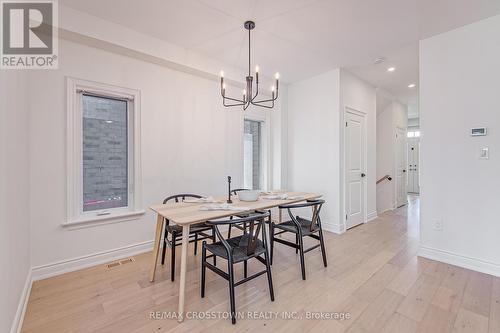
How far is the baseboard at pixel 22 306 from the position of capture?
1.51m

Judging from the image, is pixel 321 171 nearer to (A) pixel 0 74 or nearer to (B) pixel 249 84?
(B) pixel 249 84

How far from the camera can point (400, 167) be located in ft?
18.9

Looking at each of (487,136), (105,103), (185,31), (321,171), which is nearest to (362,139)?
(321,171)

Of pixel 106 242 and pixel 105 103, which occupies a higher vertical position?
pixel 105 103

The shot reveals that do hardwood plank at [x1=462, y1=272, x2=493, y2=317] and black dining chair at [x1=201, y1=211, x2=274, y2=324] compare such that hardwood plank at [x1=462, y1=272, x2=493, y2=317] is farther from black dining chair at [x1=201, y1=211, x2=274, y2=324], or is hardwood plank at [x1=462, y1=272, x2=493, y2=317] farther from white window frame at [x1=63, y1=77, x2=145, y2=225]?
white window frame at [x1=63, y1=77, x2=145, y2=225]

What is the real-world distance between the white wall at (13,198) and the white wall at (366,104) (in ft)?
12.5

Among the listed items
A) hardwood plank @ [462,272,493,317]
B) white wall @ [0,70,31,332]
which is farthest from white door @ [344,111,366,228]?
white wall @ [0,70,31,332]

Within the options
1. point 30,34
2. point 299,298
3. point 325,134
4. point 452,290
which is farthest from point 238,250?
point 30,34

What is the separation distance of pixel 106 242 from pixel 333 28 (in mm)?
3648

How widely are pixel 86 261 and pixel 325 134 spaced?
3.77 metres

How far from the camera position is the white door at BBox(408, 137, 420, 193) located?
7941 millimetres

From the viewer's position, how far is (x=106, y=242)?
102 inches

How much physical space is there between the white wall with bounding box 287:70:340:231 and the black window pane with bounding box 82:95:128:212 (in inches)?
114

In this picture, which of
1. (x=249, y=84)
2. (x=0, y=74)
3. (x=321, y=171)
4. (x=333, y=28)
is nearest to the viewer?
(x=0, y=74)
